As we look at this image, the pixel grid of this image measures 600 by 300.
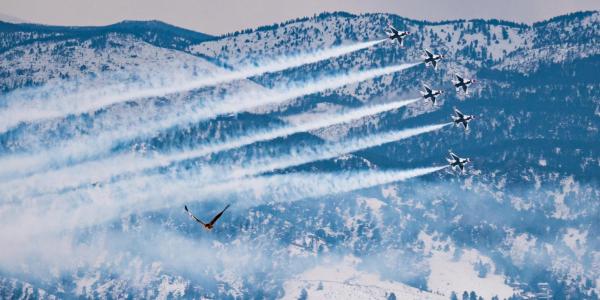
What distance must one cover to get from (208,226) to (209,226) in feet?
1.66

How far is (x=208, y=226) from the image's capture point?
16438 centimetres

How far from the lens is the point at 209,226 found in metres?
165
